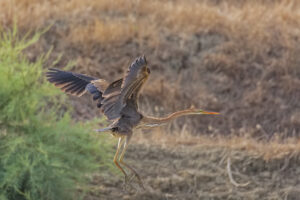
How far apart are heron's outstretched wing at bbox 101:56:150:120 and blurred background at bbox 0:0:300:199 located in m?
2.68

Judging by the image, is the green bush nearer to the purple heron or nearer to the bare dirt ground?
the bare dirt ground

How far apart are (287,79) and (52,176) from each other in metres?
4.35

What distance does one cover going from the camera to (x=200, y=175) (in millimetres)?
6547

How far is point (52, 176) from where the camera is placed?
5.73m

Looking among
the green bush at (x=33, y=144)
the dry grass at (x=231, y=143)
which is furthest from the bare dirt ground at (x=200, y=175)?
the green bush at (x=33, y=144)

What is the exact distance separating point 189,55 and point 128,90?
527 cm

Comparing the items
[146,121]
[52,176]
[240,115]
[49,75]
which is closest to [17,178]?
[52,176]

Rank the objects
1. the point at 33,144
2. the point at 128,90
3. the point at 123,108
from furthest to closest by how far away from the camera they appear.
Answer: the point at 33,144 < the point at 123,108 < the point at 128,90

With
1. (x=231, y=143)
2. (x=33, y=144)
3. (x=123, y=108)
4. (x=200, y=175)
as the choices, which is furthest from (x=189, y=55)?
(x=123, y=108)

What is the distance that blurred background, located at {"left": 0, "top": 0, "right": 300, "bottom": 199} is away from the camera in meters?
8.27

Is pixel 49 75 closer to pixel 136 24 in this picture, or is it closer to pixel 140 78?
pixel 140 78

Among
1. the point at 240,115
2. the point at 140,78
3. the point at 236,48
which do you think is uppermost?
the point at 140,78

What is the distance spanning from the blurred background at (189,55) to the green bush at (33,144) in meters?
1.05

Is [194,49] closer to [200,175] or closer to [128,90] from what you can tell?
[200,175]
